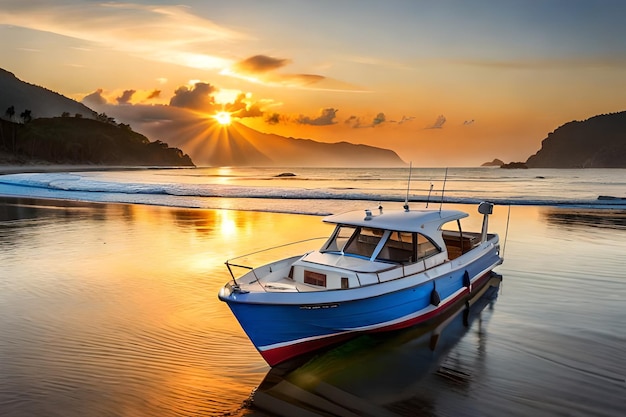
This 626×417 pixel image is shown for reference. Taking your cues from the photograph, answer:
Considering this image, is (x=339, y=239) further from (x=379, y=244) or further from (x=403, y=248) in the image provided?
(x=403, y=248)

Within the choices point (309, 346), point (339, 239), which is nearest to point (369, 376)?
point (309, 346)

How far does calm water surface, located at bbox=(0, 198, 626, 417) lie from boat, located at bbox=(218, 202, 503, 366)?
0.47 m

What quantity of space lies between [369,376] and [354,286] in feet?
5.10

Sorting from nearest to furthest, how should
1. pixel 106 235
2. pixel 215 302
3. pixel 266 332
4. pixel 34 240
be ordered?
pixel 266 332, pixel 215 302, pixel 34 240, pixel 106 235

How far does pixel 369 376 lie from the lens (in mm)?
7332

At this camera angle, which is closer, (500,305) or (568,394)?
(568,394)

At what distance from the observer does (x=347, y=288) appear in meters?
7.95

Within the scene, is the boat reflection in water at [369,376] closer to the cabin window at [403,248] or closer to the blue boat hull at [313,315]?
the blue boat hull at [313,315]

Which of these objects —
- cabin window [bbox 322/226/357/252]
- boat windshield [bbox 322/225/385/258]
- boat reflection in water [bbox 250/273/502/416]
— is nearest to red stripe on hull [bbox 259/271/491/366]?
boat reflection in water [bbox 250/273/502/416]

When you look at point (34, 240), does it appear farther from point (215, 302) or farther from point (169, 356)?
point (169, 356)

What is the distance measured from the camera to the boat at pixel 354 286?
24.3ft

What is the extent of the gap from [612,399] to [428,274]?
11.8ft

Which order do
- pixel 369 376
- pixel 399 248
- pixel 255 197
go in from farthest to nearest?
1. pixel 255 197
2. pixel 399 248
3. pixel 369 376

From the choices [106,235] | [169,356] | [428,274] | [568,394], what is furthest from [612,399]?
[106,235]
